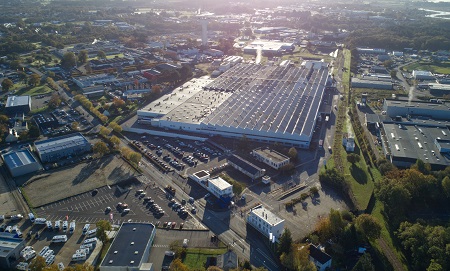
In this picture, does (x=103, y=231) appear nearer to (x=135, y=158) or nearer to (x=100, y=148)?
(x=135, y=158)

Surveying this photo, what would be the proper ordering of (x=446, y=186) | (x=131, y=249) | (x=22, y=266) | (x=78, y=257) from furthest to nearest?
(x=446, y=186) < (x=78, y=257) < (x=131, y=249) < (x=22, y=266)

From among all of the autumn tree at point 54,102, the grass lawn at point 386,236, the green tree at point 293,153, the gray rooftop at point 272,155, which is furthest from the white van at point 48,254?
the autumn tree at point 54,102

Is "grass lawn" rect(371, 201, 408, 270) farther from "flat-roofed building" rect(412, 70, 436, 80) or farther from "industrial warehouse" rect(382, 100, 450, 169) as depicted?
"flat-roofed building" rect(412, 70, 436, 80)

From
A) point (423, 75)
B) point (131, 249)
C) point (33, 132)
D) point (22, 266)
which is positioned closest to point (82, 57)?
point (33, 132)

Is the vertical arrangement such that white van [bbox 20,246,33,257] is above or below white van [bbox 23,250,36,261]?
above

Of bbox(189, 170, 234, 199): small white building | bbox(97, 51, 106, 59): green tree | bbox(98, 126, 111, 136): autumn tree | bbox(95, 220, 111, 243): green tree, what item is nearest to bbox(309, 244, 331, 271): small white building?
bbox(189, 170, 234, 199): small white building
